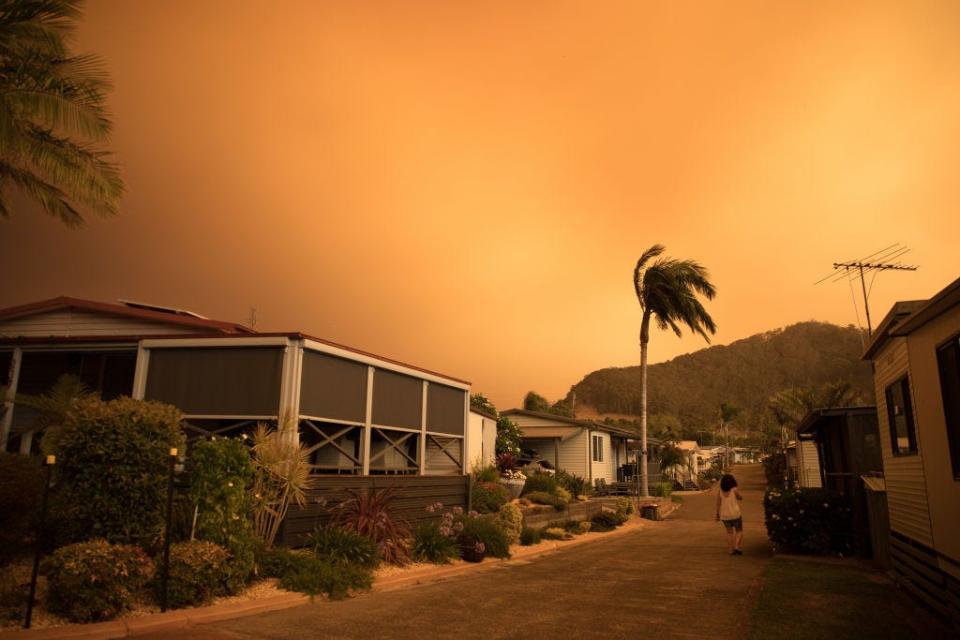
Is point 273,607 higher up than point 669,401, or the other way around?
point 669,401

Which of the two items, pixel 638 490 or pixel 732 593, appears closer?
pixel 732 593

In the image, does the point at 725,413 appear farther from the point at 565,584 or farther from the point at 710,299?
the point at 565,584

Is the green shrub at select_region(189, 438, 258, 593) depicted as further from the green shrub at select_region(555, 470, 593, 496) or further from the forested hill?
the forested hill

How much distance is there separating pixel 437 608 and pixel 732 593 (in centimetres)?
457

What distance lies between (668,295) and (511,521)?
607 inches

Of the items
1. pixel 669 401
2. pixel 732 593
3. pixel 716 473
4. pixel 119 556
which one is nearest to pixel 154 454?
pixel 119 556

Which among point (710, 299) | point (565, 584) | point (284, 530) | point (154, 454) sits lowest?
point (565, 584)

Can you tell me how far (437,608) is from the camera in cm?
Result: 879

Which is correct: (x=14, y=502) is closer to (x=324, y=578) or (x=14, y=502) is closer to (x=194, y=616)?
(x=194, y=616)

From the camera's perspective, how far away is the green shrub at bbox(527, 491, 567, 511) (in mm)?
20609

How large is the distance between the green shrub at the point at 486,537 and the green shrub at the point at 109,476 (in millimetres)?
6328

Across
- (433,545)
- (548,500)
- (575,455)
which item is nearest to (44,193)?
(433,545)

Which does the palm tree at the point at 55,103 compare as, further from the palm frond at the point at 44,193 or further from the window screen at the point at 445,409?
the window screen at the point at 445,409

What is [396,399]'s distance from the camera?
14453 mm
